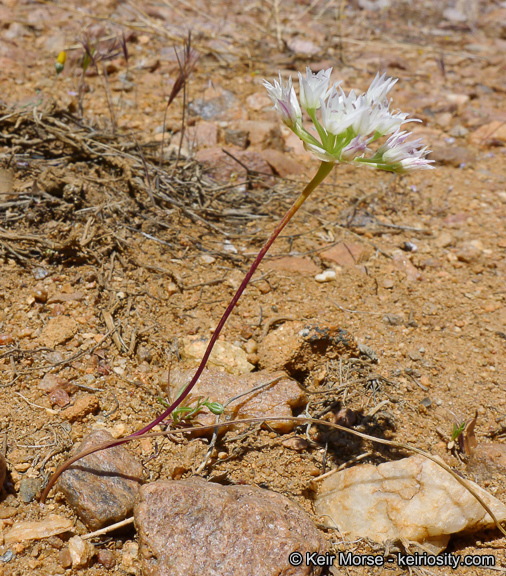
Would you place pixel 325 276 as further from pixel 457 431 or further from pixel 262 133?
pixel 262 133

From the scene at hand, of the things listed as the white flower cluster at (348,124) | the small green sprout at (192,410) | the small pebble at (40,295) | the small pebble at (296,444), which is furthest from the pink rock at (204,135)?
the small pebble at (296,444)

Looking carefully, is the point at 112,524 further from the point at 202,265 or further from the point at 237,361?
the point at 202,265

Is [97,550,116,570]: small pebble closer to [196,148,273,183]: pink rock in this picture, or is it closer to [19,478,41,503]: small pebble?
[19,478,41,503]: small pebble

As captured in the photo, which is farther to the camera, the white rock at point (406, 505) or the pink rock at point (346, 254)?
the pink rock at point (346, 254)

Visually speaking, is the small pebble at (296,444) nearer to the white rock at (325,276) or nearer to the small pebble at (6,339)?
the white rock at (325,276)

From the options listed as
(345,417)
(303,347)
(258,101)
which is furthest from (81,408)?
(258,101)

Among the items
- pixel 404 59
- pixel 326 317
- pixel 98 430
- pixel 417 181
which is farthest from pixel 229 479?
pixel 404 59

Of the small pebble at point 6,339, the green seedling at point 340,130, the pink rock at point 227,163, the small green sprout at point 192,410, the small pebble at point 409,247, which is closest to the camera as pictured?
the green seedling at point 340,130
